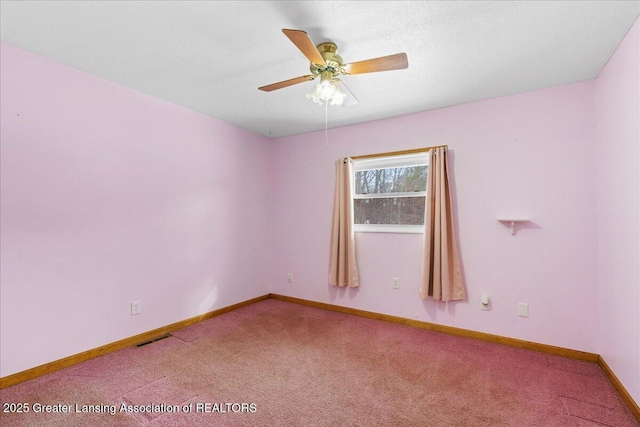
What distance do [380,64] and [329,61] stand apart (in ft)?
1.16

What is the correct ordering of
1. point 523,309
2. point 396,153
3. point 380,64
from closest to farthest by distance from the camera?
point 380,64
point 523,309
point 396,153

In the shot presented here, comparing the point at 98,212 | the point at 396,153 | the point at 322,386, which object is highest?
the point at 396,153

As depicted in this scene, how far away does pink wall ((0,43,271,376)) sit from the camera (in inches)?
86.0

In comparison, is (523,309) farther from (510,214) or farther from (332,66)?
(332,66)

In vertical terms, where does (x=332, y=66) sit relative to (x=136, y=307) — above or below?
above

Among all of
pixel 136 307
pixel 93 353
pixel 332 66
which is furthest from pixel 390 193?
pixel 93 353

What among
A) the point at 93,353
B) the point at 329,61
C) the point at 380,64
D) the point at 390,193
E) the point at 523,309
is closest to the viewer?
the point at 380,64

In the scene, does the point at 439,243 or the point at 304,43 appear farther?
the point at 439,243

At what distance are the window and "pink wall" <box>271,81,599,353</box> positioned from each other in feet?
0.45

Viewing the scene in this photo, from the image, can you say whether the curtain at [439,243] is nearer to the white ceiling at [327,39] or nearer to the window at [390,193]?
the window at [390,193]

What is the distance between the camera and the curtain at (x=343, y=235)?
375cm

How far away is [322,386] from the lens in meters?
2.19

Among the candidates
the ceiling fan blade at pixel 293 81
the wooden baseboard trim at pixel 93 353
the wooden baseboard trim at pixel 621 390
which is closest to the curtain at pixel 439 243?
the wooden baseboard trim at pixel 621 390

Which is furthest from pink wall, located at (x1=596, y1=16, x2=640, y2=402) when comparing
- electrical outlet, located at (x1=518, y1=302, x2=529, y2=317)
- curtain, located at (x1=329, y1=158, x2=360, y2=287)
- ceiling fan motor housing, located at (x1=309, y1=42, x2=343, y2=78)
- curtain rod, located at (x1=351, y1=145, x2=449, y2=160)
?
curtain, located at (x1=329, y1=158, x2=360, y2=287)
